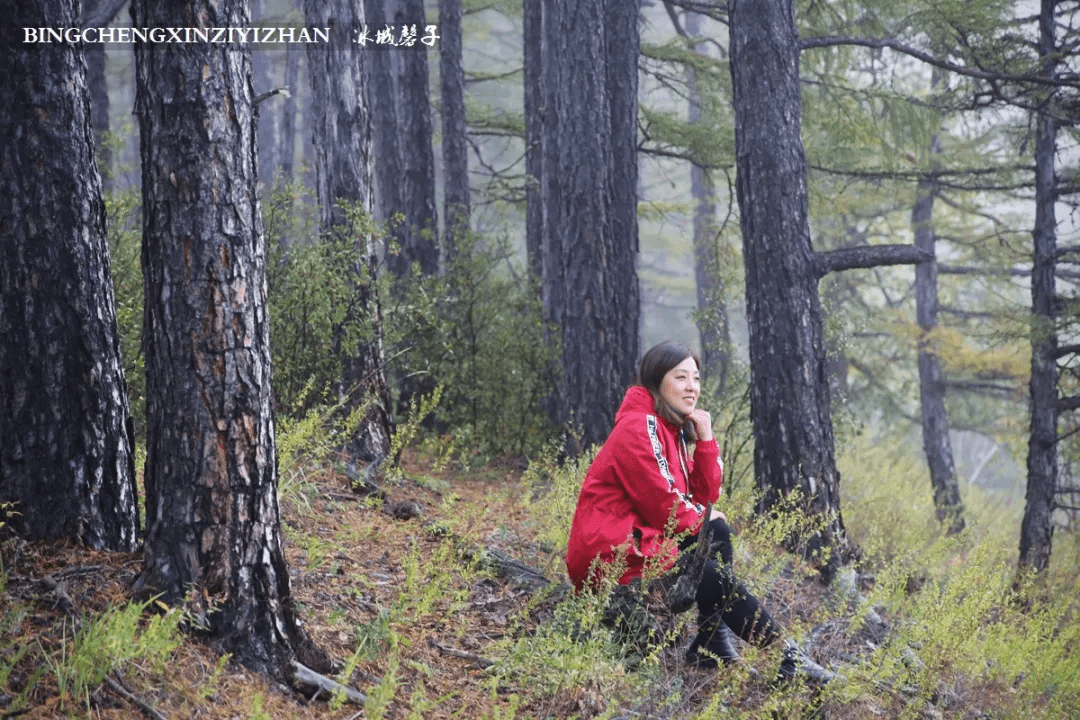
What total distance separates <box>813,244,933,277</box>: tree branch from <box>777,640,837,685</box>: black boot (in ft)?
12.2

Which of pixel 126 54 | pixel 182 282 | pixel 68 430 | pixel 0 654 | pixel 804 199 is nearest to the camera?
pixel 0 654

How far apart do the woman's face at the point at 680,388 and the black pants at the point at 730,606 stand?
60 centimetres

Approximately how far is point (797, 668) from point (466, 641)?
1.54 meters

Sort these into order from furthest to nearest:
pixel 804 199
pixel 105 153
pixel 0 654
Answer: pixel 105 153 < pixel 804 199 < pixel 0 654

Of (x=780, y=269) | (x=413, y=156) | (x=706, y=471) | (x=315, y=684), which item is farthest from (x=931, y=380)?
(x=315, y=684)

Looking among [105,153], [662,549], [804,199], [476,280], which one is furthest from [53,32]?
[105,153]

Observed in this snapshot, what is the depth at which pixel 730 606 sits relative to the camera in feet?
14.3

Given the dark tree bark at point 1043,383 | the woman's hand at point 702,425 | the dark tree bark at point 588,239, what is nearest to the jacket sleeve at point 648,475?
the woman's hand at point 702,425

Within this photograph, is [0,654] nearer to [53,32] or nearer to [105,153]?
[53,32]

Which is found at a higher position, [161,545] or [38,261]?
[38,261]

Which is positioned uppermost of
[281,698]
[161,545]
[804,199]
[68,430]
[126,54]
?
[126,54]

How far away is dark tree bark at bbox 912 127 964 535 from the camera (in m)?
15.6

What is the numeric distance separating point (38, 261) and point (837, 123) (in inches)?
329

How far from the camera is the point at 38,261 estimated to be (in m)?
4.04
